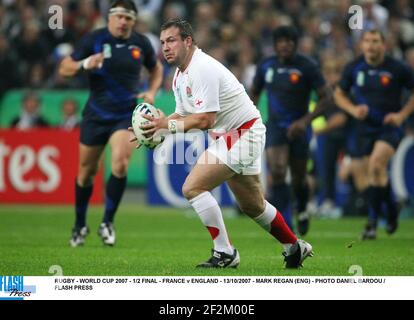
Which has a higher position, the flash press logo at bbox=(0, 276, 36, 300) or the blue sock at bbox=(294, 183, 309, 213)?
the flash press logo at bbox=(0, 276, 36, 300)

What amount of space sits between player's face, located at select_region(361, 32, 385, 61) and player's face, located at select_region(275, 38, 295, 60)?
995mm

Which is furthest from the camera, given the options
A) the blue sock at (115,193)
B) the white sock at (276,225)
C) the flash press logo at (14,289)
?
the blue sock at (115,193)

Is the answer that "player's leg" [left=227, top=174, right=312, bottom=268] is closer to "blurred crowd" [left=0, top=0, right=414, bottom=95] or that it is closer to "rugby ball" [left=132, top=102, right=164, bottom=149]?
"rugby ball" [left=132, top=102, right=164, bottom=149]

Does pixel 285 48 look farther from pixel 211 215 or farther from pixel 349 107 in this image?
pixel 211 215

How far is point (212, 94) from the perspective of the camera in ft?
32.0

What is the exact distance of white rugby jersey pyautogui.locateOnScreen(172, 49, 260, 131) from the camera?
9758mm

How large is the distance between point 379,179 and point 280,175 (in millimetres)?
1343

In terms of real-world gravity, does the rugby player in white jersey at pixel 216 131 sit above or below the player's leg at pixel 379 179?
above

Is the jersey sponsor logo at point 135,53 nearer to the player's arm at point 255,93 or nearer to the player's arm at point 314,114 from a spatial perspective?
the player's arm at point 255,93

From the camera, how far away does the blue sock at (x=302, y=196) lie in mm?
15016

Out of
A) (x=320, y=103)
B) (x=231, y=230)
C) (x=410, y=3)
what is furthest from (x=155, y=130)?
(x=410, y=3)

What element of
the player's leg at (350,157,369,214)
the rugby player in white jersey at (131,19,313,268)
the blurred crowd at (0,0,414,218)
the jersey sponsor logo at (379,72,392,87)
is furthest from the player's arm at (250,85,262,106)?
the blurred crowd at (0,0,414,218)

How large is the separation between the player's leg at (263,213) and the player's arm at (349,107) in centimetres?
450

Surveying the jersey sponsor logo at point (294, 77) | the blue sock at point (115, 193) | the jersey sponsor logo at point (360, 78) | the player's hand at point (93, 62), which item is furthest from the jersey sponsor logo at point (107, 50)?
the jersey sponsor logo at point (360, 78)
